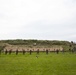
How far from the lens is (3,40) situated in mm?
76938

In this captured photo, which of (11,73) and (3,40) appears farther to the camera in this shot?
(3,40)

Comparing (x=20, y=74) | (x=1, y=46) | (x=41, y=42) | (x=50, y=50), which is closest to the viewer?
(x=20, y=74)

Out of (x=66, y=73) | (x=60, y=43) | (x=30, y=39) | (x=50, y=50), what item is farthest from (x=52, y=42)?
(x=66, y=73)

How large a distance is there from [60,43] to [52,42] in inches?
110

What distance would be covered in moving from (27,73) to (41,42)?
2208 inches

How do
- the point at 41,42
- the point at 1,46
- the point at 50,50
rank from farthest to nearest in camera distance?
the point at 41,42
the point at 1,46
the point at 50,50

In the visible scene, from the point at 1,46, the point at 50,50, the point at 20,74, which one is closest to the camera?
the point at 20,74

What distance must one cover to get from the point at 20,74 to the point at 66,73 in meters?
3.78

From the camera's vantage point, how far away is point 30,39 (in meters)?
77.9

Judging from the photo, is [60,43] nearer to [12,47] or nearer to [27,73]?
[12,47]

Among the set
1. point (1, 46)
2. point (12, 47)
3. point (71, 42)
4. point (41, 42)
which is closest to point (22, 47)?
point (12, 47)

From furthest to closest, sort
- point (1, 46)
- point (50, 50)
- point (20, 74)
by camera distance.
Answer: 1. point (1, 46)
2. point (50, 50)
3. point (20, 74)

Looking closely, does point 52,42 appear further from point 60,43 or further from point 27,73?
point 27,73

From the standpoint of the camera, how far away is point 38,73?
1833 centimetres
